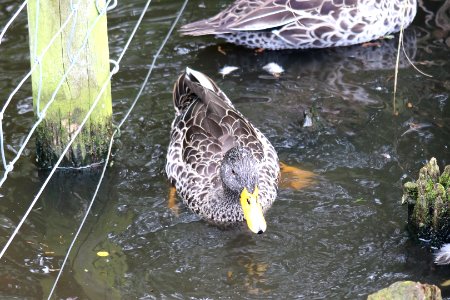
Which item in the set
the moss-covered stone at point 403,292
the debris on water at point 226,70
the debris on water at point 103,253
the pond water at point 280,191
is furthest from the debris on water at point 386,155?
the moss-covered stone at point 403,292

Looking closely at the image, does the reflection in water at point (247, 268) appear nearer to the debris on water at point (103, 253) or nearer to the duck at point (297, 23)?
the debris on water at point (103, 253)

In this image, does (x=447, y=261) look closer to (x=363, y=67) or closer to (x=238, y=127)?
(x=238, y=127)

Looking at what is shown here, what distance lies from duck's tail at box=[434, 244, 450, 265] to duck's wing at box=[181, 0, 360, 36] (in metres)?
3.41

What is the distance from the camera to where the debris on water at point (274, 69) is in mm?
8359

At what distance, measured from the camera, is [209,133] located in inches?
262

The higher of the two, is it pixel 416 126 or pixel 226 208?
pixel 416 126

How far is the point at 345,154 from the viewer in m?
6.96

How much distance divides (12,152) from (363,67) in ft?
11.0

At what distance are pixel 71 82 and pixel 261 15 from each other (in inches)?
114

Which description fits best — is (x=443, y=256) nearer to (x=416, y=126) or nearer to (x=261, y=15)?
(x=416, y=126)

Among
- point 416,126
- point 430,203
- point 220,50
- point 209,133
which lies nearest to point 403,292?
point 430,203

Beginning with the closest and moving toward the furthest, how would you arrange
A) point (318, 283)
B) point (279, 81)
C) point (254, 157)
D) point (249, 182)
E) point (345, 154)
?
point (318, 283), point (249, 182), point (254, 157), point (345, 154), point (279, 81)

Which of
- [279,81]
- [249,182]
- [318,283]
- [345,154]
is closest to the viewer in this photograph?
[318,283]

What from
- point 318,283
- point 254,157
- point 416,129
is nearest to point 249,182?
point 254,157
